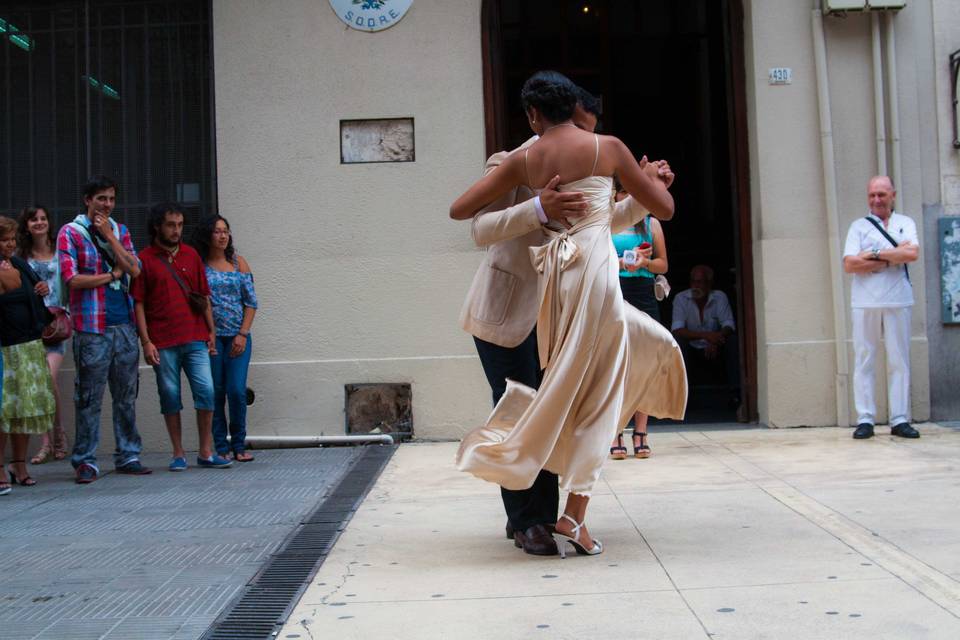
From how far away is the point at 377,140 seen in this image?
8.62 meters

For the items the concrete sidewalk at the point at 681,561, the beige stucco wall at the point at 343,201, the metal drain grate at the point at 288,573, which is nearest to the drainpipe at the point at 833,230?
the concrete sidewalk at the point at 681,561

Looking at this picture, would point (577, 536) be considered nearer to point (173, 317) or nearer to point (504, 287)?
point (504, 287)

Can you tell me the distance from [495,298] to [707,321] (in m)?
6.44

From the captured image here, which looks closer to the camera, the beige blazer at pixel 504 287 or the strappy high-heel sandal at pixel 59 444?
the beige blazer at pixel 504 287

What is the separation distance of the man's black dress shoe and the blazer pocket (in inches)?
34.2

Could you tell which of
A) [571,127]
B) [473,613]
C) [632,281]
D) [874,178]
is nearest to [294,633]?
[473,613]

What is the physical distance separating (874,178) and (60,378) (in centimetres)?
620

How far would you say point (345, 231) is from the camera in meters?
8.59

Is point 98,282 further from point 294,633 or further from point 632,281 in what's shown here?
point 294,633

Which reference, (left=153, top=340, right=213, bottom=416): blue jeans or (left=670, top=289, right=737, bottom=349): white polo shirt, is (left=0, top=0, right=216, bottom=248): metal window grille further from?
(left=670, top=289, right=737, bottom=349): white polo shirt

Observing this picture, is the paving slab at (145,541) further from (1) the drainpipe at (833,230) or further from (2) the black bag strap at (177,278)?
(1) the drainpipe at (833,230)

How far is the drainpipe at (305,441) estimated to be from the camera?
8375 mm

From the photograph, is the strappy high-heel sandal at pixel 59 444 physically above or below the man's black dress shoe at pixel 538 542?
above

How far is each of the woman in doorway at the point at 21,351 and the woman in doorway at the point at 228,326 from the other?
45.4 inches
